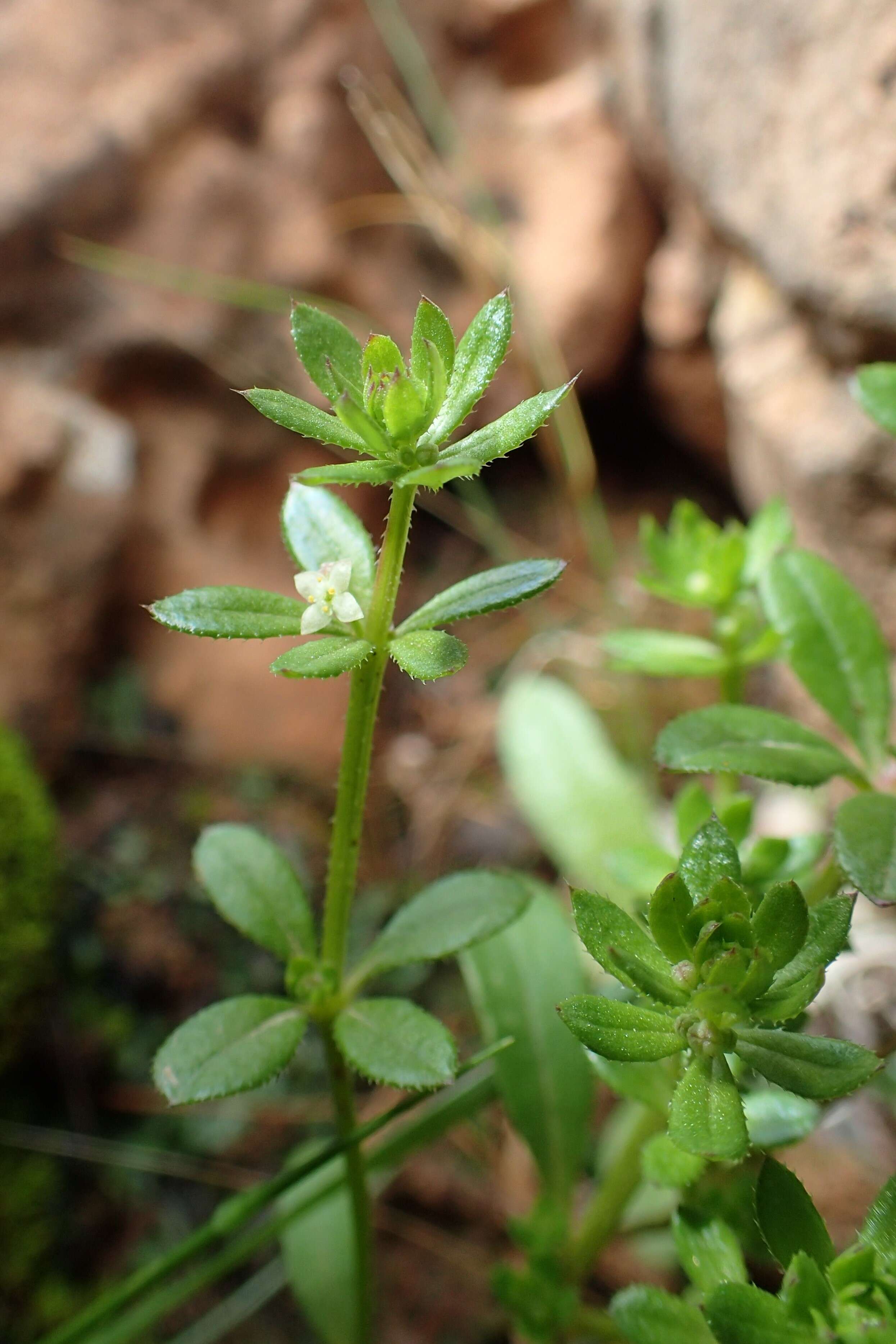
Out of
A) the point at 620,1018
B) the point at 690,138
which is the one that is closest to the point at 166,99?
the point at 690,138

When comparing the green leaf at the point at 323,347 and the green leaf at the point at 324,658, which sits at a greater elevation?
the green leaf at the point at 323,347

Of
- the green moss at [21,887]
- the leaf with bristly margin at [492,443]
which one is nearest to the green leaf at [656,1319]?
the leaf with bristly margin at [492,443]

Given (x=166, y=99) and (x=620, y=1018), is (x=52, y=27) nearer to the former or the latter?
(x=166, y=99)

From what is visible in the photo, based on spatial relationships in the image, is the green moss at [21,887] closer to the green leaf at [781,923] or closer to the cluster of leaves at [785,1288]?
the cluster of leaves at [785,1288]

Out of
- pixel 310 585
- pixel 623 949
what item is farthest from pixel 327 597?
→ pixel 623 949

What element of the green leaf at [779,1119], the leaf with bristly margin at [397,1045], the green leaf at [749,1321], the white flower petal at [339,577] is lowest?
the green leaf at [779,1119]

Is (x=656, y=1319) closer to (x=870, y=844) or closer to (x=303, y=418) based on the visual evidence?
(x=870, y=844)

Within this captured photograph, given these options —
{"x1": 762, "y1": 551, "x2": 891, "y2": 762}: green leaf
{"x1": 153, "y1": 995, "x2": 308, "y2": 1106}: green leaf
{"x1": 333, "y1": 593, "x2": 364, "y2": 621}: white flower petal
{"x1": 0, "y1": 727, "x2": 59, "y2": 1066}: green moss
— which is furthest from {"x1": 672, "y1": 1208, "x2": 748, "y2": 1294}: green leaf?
{"x1": 0, "y1": 727, "x2": 59, "y2": 1066}: green moss
